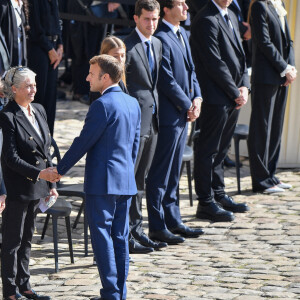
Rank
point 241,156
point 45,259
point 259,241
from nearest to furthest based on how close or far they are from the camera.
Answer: point 45,259, point 259,241, point 241,156

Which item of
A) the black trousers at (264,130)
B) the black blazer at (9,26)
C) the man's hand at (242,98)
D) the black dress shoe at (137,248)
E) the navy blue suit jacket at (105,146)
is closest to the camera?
the navy blue suit jacket at (105,146)

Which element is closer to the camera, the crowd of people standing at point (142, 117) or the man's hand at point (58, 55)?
the crowd of people standing at point (142, 117)

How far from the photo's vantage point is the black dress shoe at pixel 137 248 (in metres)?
7.65

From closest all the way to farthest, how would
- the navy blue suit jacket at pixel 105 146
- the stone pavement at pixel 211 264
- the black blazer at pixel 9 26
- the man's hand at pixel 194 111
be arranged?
the navy blue suit jacket at pixel 105 146 → the stone pavement at pixel 211 264 → the man's hand at pixel 194 111 → the black blazer at pixel 9 26

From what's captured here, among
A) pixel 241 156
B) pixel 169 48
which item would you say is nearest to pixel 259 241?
pixel 169 48

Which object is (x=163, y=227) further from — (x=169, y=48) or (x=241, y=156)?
(x=241, y=156)

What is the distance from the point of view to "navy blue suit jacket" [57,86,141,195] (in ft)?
19.8

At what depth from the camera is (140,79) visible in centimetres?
754

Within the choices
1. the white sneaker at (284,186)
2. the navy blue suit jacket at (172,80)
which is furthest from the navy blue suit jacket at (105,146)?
the white sneaker at (284,186)

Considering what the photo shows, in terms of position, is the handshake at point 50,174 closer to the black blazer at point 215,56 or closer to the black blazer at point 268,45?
the black blazer at point 215,56

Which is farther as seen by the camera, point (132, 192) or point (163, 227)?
point (163, 227)

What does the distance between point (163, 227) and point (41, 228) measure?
3.76 feet

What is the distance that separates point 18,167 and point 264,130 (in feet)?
13.4

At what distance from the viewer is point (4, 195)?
612 cm
